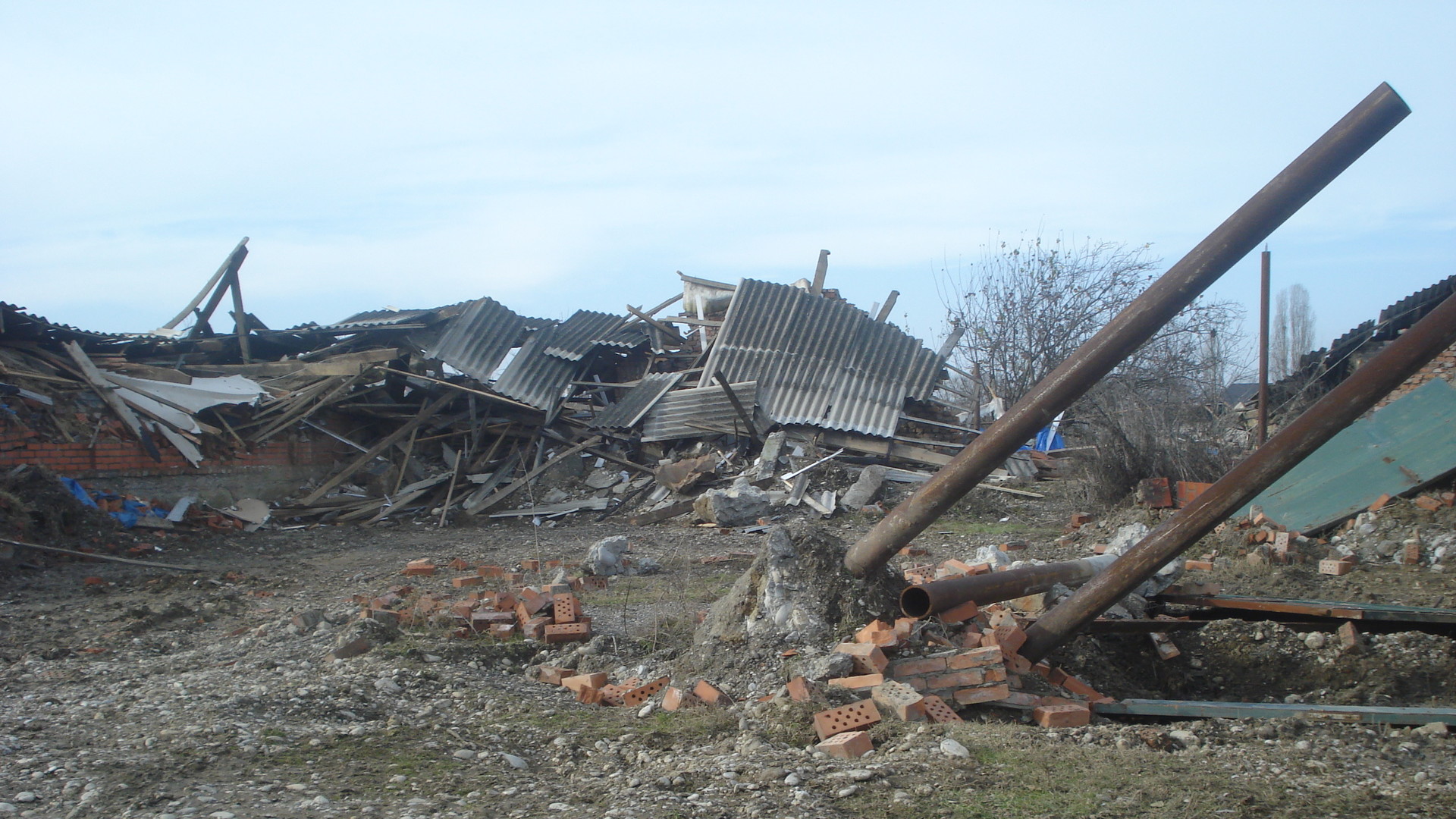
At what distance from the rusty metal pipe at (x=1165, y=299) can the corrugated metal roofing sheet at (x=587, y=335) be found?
37.2 feet

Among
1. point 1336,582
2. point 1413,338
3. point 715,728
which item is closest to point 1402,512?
point 1336,582

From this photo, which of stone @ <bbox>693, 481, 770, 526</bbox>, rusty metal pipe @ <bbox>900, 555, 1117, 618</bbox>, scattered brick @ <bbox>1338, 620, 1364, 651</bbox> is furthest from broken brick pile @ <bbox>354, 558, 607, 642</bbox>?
stone @ <bbox>693, 481, 770, 526</bbox>

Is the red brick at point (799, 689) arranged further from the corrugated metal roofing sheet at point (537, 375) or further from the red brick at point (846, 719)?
the corrugated metal roofing sheet at point (537, 375)

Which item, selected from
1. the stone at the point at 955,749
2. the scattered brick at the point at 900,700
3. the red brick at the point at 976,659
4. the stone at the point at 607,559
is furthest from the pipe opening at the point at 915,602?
the stone at the point at 607,559

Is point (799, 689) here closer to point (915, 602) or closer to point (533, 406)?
point (915, 602)

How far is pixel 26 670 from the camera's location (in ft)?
17.3

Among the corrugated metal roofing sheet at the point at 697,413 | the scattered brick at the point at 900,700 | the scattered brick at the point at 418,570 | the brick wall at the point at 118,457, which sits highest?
the corrugated metal roofing sheet at the point at 697,413

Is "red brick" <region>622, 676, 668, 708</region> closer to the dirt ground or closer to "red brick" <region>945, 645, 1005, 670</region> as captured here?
the dirt ground

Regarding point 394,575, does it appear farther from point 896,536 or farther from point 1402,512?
point 1402,512

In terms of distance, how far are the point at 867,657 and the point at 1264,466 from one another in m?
2.15

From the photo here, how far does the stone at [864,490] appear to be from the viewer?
41.3 ft

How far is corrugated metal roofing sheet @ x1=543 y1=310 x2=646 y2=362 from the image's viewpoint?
15.7 m

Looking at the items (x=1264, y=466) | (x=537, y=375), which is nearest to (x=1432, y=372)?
(x=1264, y=466)

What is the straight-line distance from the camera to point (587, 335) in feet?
53.5
